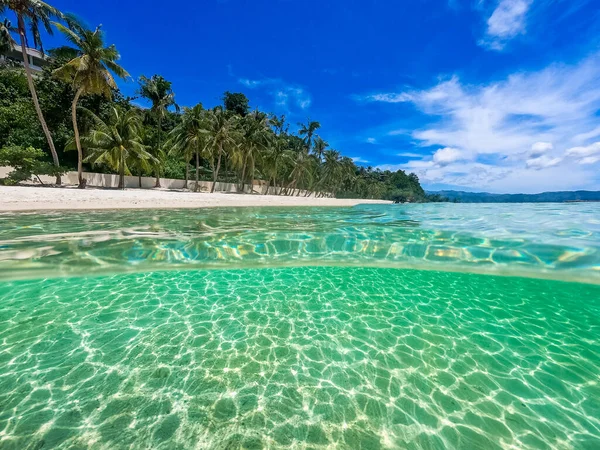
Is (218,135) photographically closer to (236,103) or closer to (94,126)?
(94,126)

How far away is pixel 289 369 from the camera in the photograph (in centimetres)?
345

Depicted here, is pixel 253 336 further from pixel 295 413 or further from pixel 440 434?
pixel 440 434

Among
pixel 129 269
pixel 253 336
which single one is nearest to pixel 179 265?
pixel 129 269

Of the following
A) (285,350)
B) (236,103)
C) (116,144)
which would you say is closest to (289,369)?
(285,350)

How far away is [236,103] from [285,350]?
64473mm

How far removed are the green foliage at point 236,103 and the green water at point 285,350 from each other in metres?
57.8

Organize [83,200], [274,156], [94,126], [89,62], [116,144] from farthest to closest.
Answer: [274,156], [94,126], [116,144], [89,62], [83,200]

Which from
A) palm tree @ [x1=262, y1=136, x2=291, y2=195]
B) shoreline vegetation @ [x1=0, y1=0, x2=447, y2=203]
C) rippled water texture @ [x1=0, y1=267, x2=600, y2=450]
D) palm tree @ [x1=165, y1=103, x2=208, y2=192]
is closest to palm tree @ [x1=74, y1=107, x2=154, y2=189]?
shoreline vegetation @ [x1=0, y1=0, x2=447, y2=203]

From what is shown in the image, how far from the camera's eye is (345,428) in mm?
2615

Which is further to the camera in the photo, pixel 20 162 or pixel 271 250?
pixel 20 162

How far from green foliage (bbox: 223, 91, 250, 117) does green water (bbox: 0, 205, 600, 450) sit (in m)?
57.8

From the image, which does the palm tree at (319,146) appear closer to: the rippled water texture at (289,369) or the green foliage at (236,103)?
the green foliage at (236,103)

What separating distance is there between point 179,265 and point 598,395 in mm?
8557

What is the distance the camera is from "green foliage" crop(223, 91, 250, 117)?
58.8 m
